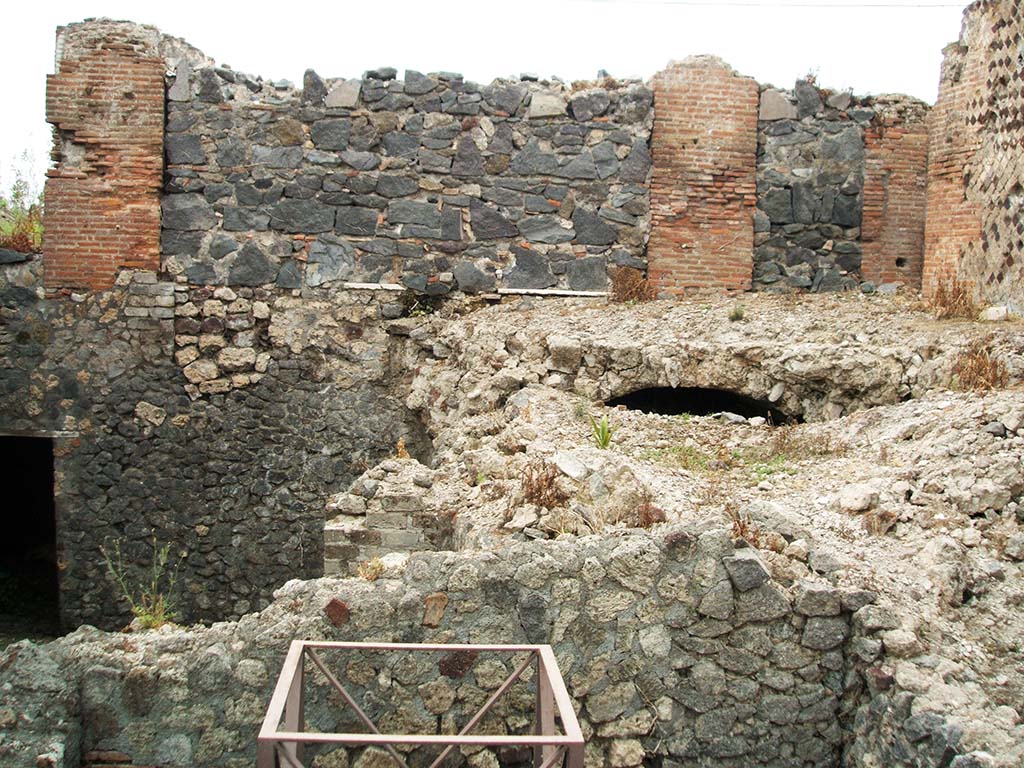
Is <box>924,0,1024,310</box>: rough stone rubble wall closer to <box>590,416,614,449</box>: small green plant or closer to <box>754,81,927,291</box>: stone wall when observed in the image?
<box>754,81,927,291</box>: stone wall

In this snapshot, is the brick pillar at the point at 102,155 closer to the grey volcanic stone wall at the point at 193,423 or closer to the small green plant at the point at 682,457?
the grey volcanic stone wall at the point at 193,423

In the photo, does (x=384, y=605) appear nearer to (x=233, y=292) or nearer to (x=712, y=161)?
(x=233, y=292)

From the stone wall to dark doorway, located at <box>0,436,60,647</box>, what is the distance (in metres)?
7.70

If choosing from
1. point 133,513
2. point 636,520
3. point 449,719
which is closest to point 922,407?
point 636,520

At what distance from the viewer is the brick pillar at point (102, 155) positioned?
9250 millimetres

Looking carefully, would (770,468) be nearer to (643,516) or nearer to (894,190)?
(643,516)

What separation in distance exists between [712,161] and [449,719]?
7007mm

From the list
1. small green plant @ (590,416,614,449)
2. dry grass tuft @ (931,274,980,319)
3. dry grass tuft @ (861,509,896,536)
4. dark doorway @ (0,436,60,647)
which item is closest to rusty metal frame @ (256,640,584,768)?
dry grass tuft @ (861,509,896,536)

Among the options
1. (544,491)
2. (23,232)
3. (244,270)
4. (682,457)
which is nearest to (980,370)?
(682,457)

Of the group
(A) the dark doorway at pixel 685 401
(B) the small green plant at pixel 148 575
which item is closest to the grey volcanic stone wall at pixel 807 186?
(A) the dark doorway at pixel 685 401

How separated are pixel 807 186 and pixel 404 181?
394 cm

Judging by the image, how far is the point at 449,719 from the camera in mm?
4359

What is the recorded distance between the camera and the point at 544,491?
5.66 metres

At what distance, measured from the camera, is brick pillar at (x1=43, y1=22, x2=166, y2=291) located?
30.3 feet
